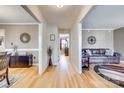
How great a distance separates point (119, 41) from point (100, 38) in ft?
4.14

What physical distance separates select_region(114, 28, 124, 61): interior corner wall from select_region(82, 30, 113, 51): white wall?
1.04ft

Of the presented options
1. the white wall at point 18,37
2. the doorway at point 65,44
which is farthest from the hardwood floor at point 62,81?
the doorway at point 65,44

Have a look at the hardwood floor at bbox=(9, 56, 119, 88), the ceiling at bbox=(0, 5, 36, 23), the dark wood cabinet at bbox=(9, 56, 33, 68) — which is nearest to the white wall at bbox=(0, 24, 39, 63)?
the dark wood cabinet at bbox=(9, 56, 33, 68)

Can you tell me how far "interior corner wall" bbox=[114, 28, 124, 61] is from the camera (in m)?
8.78

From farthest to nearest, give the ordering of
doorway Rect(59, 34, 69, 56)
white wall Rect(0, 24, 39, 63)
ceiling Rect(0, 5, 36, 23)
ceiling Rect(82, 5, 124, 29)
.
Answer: doorway Rect(59, 34, 69, 56) → white wall Rect(0, 24, 39, 63) → ceiling Rect(0, 5, 36, 23) → ceiling Rect(82, 5, 124, 29)

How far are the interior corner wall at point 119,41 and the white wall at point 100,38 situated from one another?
32 centimetres

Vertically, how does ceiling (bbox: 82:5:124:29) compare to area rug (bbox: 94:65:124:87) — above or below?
above

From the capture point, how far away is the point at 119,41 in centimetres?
907

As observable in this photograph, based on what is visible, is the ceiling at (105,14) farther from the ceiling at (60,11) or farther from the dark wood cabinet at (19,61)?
the dark wood cabinet at (19,61)

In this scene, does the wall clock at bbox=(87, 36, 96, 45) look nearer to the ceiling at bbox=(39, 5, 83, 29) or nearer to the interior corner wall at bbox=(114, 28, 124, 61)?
the interior corner wall at bbox=(114, 28, 124, 61)

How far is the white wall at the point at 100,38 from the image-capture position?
9.70 metres
